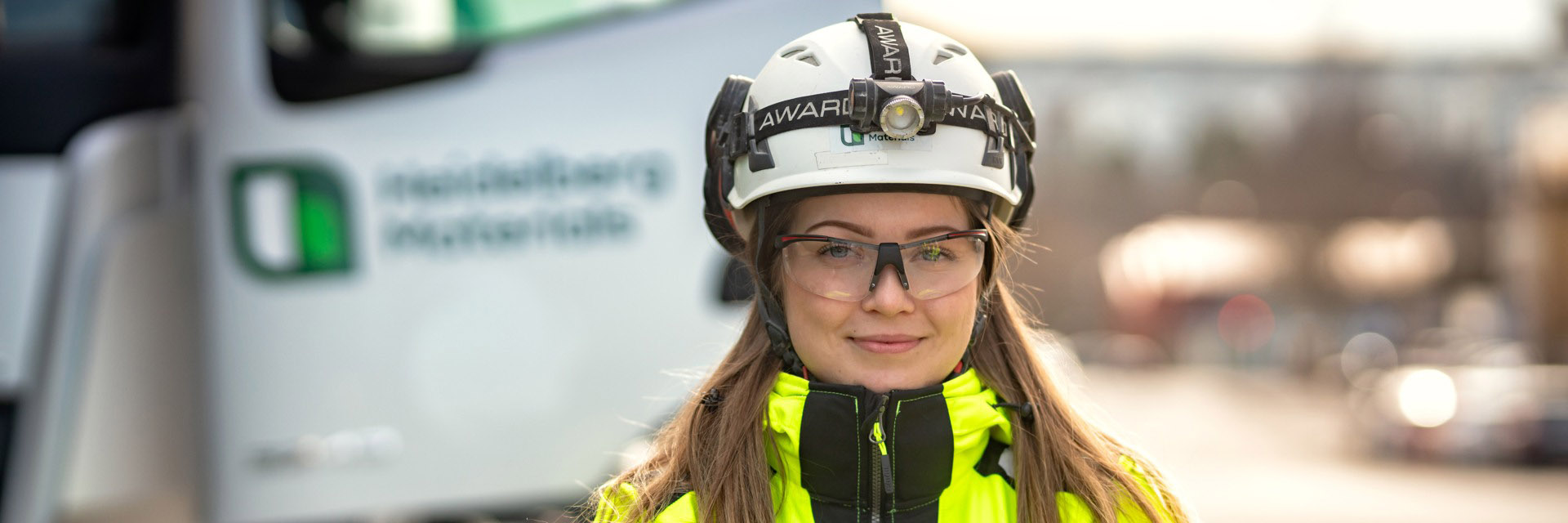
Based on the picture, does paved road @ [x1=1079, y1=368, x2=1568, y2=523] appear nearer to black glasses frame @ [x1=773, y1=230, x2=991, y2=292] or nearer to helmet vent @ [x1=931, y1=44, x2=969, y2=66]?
helmet vent @ [x1=931, y1=44, x2=969, y2=66]

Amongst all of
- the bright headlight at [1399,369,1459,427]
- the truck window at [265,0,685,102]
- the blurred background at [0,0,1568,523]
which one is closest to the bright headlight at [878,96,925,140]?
the blurred background at [0,0,1568,523]

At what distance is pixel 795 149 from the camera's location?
200 centimetres

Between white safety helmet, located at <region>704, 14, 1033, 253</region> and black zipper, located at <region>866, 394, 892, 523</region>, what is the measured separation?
340mm

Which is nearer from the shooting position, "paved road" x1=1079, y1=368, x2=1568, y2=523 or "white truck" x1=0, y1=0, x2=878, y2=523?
"white truck" x1=0, y1=0, x2=878, y2=523

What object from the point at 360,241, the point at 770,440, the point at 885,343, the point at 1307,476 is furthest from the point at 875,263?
the point at 1307,476

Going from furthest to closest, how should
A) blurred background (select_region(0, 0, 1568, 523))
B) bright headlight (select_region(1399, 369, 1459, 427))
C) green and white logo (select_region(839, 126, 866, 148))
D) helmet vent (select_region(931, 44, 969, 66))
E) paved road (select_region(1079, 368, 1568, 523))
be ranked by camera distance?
bright headlight (select_region(1399, 369, 1459, 427)) < paved road (select_region(1079, 368, 1568, 523)) < blurred background (select_region(0, 0, 1568, 523)) < helmet vent (select_region(931, 44, 969, 66)) < green and white logo (select_region(839, 126, 866, 148))

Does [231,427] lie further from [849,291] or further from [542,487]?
[849,291]

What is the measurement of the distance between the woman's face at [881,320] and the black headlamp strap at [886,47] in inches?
7.7

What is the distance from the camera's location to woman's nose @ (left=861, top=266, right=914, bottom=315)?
6.14ft

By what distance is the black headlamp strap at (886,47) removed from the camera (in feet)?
6.55

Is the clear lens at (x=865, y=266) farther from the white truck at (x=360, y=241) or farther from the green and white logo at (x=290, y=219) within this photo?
the green and white logo at (x=290, y=219)

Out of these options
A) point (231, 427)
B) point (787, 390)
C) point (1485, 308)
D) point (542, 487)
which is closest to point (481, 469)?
point (542, 487)

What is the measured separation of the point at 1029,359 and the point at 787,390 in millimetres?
458

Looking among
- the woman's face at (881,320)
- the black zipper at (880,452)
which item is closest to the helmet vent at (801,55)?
the woman's face at (881,320)
